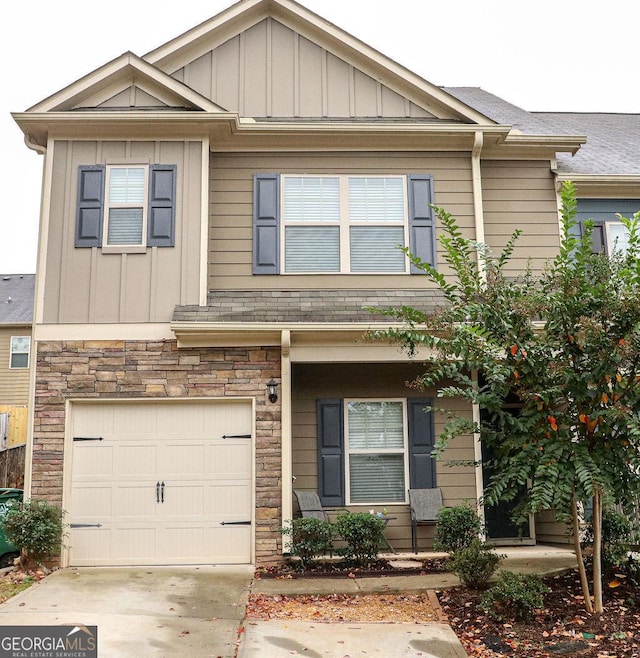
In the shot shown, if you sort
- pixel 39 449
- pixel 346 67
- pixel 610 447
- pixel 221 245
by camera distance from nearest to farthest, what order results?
1. pixel 610 447
2. pixel 39 449
3. pixel 221 245
4. pixel 346 67

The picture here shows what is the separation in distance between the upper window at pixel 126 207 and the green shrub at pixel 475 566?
4955mm

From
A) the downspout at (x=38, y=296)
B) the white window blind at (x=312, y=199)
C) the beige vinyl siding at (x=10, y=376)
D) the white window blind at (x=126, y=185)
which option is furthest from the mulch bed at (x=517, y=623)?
the beige vinyl siding at (x=10, y=376)

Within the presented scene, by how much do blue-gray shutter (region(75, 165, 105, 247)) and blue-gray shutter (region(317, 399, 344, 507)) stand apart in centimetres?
352

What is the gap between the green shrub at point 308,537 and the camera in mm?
7598

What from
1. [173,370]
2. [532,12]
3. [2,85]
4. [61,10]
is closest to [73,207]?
[173,370]

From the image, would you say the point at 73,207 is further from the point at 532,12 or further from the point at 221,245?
the point at 532,12

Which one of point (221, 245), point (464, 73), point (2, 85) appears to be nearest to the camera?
point (221, 245)

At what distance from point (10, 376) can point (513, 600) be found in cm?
2008

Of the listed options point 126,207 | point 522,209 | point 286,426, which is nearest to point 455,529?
A: point 286,426

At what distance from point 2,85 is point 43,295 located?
37.7 feet

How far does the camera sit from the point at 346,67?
963 cm

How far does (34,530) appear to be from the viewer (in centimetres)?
757

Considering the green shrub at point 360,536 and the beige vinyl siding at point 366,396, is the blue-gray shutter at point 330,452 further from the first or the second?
the green shrub at point 360,536

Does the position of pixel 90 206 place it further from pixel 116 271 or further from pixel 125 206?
pixel 116 271
